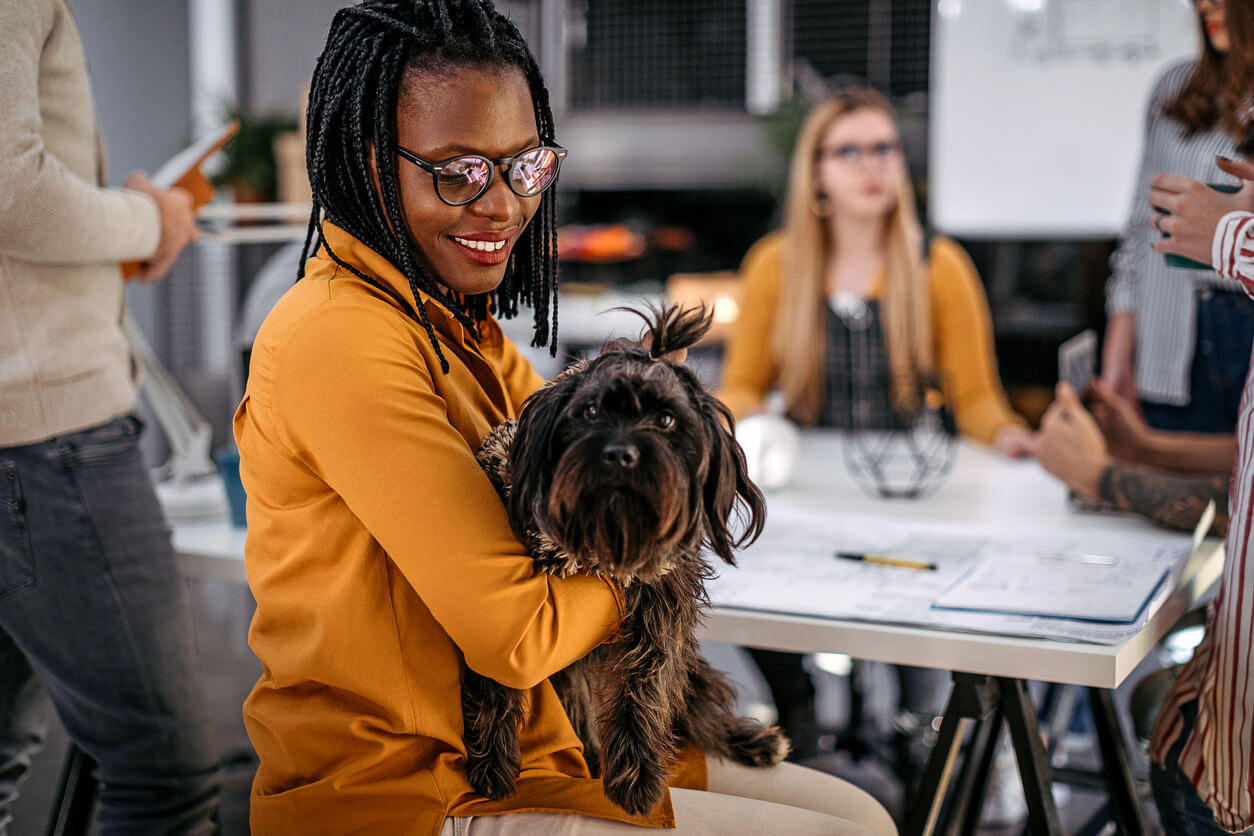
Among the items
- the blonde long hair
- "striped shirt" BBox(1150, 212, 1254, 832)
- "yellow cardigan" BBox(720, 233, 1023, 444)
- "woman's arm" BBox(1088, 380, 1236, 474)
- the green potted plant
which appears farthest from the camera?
the green potted plant

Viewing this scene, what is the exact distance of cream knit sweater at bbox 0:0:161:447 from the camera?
138cm

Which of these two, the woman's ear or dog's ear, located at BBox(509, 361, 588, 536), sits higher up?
the woman's ear

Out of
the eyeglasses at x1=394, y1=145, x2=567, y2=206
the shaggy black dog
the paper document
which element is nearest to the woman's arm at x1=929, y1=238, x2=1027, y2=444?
the paper document

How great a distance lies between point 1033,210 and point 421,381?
4.01 m

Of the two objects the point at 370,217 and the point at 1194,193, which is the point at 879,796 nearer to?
the point at 1194,193

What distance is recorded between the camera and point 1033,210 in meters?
4.55

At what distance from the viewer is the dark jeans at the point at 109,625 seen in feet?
4.75

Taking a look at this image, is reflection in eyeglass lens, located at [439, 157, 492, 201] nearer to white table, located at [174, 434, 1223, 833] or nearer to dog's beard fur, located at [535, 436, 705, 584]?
dog's beard fur, located at [535, 436, 705, 584]

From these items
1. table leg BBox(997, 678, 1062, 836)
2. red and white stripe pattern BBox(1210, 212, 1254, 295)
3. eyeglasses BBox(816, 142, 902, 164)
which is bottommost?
table leg BBox(997, 678, 1062, 836)

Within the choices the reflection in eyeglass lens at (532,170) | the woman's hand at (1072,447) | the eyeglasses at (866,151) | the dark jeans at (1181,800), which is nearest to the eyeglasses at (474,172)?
the reflection in eyeglass lens at (532,170)

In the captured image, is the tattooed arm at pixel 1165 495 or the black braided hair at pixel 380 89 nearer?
the black braided hair at pixel 380 89

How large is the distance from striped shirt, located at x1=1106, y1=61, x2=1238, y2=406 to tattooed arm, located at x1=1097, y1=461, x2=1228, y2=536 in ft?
1.54

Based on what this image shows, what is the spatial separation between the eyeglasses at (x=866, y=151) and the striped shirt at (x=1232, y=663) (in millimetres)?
1569

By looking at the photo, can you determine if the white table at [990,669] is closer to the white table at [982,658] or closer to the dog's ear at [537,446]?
the white table at [982,658]
